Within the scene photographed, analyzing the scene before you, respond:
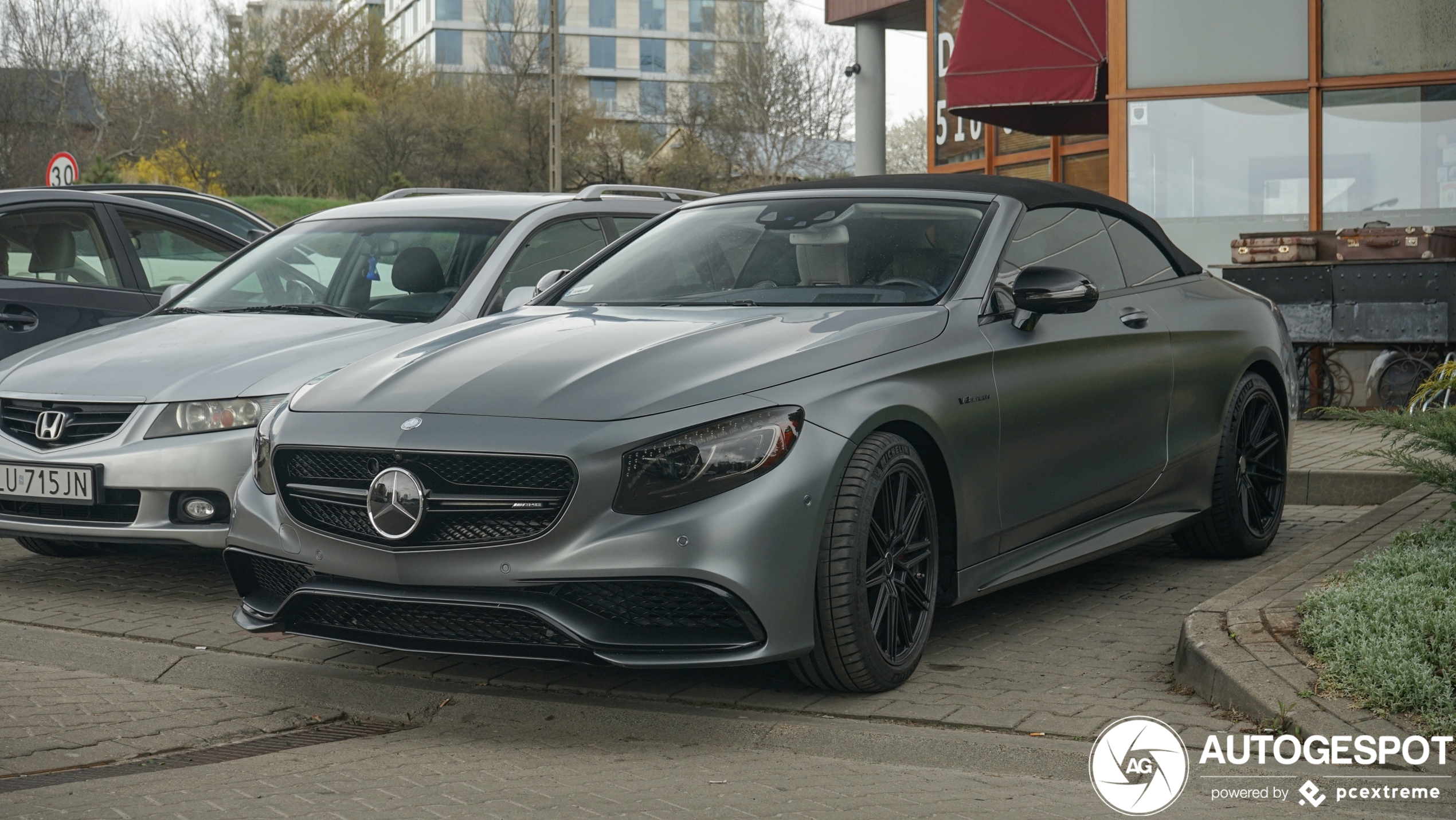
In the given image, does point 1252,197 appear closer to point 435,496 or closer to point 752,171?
point 435,496

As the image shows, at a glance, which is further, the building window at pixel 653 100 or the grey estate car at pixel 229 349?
the building window at pixel 653 100

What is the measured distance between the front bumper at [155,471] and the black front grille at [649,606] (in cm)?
226

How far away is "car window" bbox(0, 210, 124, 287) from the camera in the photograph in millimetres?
8102

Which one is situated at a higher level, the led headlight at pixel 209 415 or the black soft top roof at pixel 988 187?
the black soft top roof at pixel 988 187

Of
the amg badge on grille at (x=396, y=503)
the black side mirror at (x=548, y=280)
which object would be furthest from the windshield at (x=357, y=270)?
the amg badge on grille at (x=396, y=503)

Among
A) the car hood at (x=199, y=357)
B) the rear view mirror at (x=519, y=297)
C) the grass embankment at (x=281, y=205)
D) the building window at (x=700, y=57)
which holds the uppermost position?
the building window at (x=700, y=57)

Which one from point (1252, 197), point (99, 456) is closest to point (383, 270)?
point (99, 456)

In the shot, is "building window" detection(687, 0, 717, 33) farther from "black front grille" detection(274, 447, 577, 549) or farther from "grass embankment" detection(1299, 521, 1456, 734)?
"black front grille" detection(274, 447, 577, 549)

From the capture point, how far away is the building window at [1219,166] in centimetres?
1355

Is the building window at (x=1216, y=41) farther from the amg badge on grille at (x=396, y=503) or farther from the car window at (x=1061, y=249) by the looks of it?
the amg badge on grille at (x=396, y=503)

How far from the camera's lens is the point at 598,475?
13.1 feet

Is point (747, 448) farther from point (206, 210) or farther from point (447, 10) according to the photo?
point (447, 10)

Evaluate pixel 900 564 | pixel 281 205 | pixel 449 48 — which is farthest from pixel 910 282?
pixel 449 48

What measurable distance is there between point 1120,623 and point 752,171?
61811 millimetres
